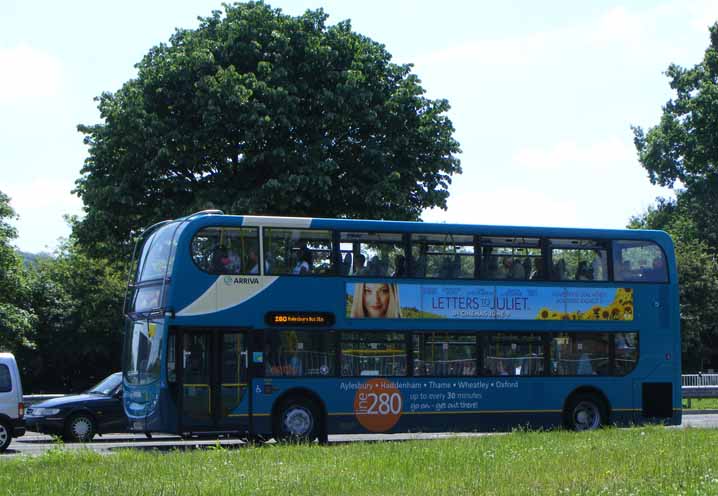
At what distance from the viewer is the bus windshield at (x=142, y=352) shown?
21.0 metres

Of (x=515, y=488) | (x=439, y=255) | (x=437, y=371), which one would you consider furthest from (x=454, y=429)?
(x=515, y=488)

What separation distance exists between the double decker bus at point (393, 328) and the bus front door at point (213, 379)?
3 cm

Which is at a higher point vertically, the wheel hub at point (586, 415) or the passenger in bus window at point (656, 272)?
the passenger in bus window at point (656, 272)

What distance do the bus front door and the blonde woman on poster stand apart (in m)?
2.35

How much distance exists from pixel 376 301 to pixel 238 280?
2.84 metres

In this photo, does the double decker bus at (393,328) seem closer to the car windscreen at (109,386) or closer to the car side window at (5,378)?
the car side window at (5,378)

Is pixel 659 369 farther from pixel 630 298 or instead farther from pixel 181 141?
pixel 181 141

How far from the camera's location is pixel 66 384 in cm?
5403

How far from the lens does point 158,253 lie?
2152 centimetres

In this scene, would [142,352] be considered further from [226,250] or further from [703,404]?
[703,404]

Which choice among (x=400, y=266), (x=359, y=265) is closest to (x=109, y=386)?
(x=359, y=265)

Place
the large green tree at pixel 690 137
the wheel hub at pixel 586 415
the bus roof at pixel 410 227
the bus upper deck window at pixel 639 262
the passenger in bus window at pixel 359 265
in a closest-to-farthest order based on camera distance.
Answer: the bus roof at pixel 410 227 < the passenger in bus window at pixel 359 265 < the wheel hub at pixel 586 415 < the bus upper deck window at pixel 639 262 < the large green tree at pixel 690 137

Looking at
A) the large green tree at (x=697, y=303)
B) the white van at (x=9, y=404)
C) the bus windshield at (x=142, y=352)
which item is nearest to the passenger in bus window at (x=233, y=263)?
the bus windshield at (x=142, y=352)

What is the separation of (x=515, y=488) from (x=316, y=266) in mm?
10326
